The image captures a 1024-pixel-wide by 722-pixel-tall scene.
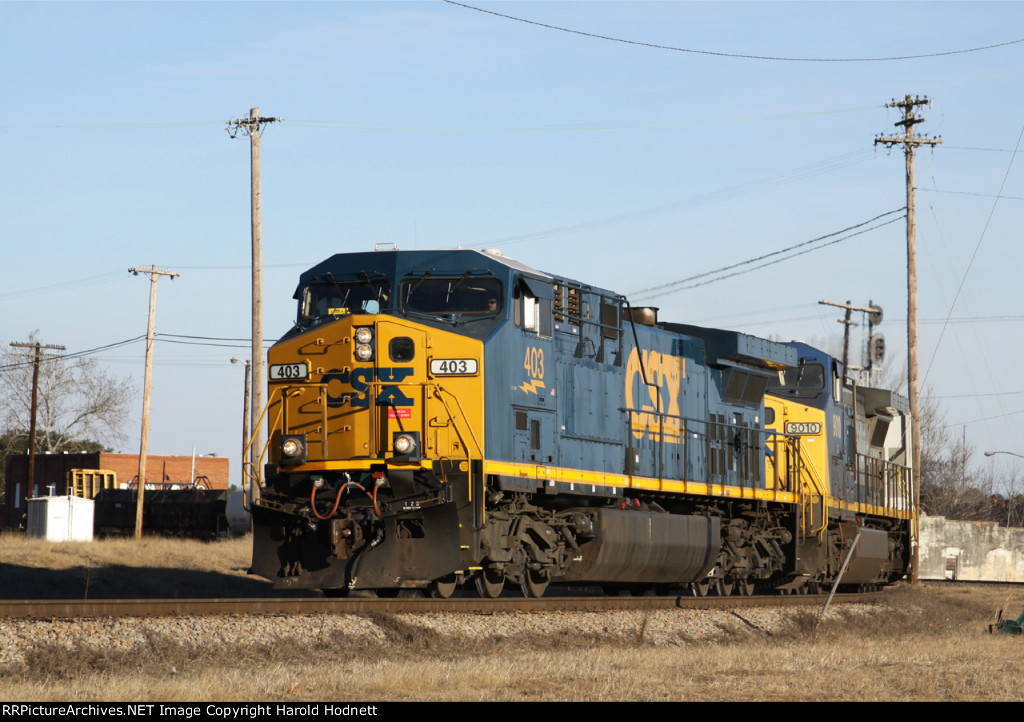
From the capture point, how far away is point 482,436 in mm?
15273

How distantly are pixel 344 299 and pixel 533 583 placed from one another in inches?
189

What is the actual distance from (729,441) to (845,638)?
5.48 metres

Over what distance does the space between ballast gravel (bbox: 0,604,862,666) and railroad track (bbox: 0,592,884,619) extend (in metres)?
0.27

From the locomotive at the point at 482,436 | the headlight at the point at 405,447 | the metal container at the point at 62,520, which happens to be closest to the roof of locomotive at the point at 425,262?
the locomotive at the point at 482,436

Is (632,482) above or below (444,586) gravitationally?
above

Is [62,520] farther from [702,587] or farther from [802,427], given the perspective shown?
[802,427]

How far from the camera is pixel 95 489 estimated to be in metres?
58.2

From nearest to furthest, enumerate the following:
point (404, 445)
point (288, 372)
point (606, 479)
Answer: point (404, 445)
point (288, 372)
point (606, 479)

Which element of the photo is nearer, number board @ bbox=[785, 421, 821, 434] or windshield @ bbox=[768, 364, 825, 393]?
number board @ bbox=[785, 421, 821, 434]

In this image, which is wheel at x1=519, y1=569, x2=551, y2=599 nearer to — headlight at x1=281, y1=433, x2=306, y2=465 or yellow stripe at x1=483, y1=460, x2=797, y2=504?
yellow stripe at x1=483, y1=460, x2=797, y2=504

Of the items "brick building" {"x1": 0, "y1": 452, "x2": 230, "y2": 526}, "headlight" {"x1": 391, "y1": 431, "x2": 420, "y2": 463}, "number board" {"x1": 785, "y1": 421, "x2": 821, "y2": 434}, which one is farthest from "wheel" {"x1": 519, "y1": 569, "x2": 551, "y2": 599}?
"brick building" {"x1": 0, "y1": 452, "x2": 230, "y2": 526}

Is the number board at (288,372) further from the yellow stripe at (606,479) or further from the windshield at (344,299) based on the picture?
the yellow stripe at (606,479)

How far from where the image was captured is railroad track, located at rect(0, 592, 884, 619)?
12.5m

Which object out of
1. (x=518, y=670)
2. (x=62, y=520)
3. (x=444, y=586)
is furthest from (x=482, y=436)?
(x=62, y=520)
